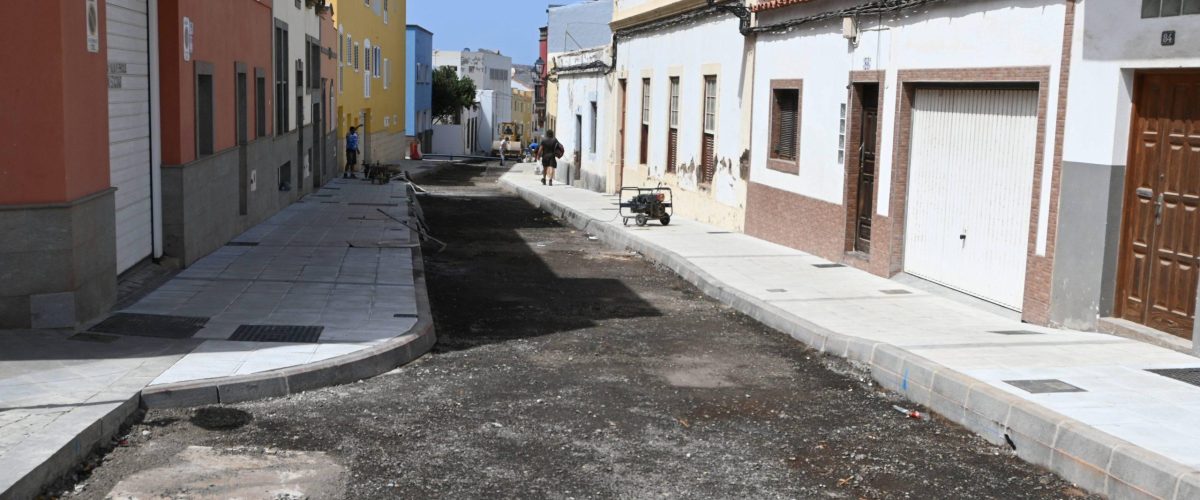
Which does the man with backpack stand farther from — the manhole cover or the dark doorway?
the dark doorway

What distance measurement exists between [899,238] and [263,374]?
7.77 metres

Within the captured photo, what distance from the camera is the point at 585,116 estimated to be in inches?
1286

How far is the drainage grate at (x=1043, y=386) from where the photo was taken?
7.36 meters

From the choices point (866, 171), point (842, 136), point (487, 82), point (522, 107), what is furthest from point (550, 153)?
point (522, 107)

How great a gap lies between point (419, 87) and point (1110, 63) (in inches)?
2215

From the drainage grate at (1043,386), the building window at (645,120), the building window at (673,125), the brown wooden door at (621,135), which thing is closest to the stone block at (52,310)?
the drainage grate at (1043,386)

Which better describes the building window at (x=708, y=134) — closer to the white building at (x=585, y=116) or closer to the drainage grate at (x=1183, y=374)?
the white building at (x=585, y=116)

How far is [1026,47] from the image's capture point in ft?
34.4

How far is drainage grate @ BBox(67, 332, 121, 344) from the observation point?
27.5 feet

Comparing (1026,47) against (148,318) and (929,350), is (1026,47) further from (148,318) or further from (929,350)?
(148,318)

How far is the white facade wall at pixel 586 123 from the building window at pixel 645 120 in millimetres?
2690

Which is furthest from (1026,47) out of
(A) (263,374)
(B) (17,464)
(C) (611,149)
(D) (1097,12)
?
(C) (611,149)

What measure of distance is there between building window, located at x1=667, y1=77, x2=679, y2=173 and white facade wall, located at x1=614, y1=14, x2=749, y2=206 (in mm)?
118

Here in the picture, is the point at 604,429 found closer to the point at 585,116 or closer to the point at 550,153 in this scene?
the point at 585,116
